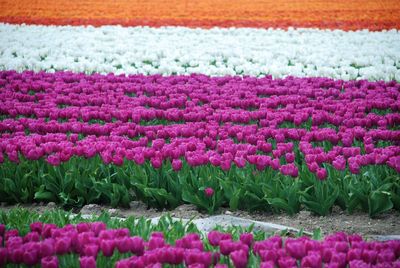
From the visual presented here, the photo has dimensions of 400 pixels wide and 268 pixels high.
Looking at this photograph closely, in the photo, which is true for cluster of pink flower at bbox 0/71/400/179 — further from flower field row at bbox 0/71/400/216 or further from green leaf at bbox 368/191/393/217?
green leaf at bbox 368/191/393/217

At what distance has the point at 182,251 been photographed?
249 cm

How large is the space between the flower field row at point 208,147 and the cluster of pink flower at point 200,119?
1cm

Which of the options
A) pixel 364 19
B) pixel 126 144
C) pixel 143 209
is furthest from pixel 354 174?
pixel 364 19

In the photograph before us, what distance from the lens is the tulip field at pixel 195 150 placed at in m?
2.62

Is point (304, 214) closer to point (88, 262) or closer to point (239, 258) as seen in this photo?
point (239, 258)

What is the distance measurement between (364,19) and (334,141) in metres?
10.1

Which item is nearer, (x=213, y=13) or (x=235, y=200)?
(x=235, y=200)

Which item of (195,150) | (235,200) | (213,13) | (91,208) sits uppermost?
(213,13)

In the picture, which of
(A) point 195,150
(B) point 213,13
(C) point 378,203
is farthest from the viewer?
(B) point 213,13

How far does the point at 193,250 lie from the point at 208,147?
7.49 ft

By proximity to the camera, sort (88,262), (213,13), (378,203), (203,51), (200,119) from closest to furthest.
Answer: (88,262) → (378,203) → (200,119) → (203,51) → (213,13)

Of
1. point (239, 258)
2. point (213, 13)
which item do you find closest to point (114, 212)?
point (239, 258)

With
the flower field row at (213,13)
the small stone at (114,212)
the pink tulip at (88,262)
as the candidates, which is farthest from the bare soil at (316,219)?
the flower field row at (213,13)

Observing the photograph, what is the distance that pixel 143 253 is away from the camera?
268cm
